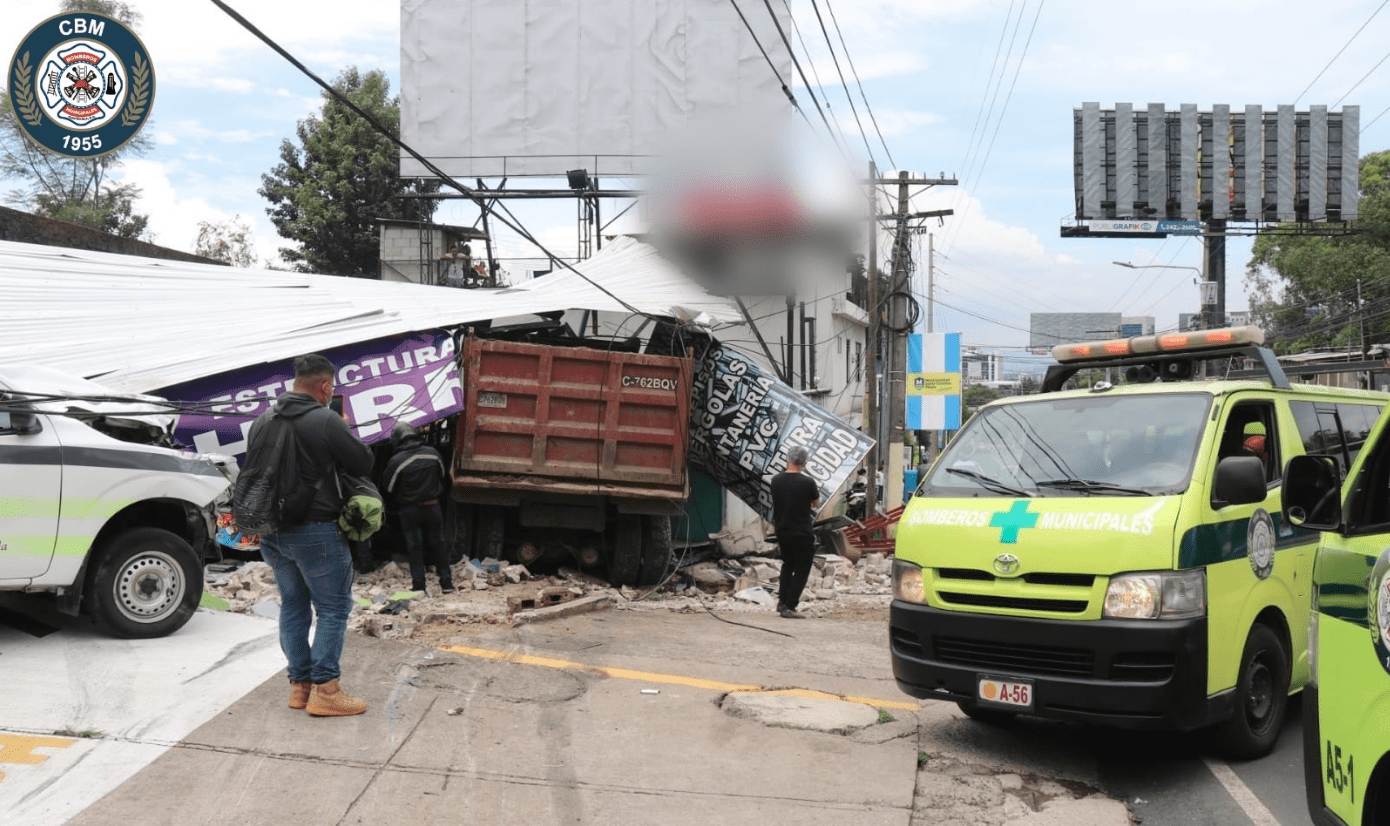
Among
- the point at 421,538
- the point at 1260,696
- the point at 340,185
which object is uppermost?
the point at 340,185

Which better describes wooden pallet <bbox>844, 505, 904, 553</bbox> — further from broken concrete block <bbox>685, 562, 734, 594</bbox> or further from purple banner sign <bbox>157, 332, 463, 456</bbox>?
purple banner sign <bbox>157, 332, 463, 456</bbox>

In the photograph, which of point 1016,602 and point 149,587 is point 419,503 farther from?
point 1016,602

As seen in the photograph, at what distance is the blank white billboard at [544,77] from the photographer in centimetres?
2505

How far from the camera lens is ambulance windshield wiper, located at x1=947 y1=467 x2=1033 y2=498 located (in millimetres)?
6223

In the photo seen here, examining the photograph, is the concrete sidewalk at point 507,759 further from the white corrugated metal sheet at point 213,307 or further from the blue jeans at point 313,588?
the white corrugated metal sheet at point 213,307

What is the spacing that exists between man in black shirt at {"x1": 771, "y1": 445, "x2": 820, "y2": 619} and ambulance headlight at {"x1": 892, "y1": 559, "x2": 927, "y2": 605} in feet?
15.4

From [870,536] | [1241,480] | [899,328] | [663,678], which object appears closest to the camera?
[1241,480]

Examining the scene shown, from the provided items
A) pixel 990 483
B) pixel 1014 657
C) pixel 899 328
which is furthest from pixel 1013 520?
pixel 899 328

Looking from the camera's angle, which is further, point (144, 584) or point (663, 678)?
point (663, 678)

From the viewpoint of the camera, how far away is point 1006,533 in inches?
229

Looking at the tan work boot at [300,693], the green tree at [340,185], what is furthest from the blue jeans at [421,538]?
the green tree at [340,185]

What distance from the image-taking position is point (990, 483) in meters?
6.39

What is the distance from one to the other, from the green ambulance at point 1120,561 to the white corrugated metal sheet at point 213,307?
23.8 feet

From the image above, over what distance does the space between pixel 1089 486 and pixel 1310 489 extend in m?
2.07
